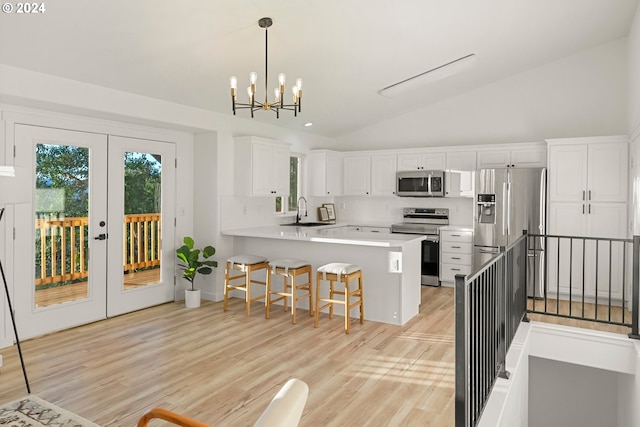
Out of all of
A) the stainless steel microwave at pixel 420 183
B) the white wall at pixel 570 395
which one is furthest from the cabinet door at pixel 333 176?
the white wall at pixel 570 395

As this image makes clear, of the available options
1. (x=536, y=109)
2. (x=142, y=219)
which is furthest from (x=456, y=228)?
(x=142, y=219)

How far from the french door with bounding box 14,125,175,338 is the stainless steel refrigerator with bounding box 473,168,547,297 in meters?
4.12

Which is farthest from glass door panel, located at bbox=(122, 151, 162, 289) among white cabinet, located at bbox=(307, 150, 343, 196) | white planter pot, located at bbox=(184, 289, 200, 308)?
white cabinet, located at bbox=(307, 150, 343, 196)

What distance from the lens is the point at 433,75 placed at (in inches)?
224

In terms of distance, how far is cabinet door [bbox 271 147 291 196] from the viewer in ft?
20.6

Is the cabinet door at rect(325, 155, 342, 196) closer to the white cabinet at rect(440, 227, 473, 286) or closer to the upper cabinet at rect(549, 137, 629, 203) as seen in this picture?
the white cabinet at rect(440, 227, 473, 286)

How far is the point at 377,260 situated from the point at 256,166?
209 cm

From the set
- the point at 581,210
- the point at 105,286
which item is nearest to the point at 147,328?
the point at 105,286

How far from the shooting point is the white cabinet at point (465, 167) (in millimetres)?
6650

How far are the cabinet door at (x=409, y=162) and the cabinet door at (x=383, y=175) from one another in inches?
4.7

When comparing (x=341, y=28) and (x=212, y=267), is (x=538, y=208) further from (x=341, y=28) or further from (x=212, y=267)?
(x=212, y=267)

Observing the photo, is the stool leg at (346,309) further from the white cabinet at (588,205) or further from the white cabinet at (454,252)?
the white cabinet at (588,205)

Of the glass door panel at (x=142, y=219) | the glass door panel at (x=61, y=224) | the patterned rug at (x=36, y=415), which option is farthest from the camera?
the glass door panel at (x=142, y=219)

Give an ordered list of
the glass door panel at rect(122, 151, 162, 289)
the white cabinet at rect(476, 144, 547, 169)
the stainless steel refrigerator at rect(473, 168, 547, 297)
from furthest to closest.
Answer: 1. the white cabinet at rect(476, 144, 547, 169)
2. the stainless steel refrigerator at rect(473, 168, 547, 297)
3. the glass door panel at rect(122, 151, 162, 289)
